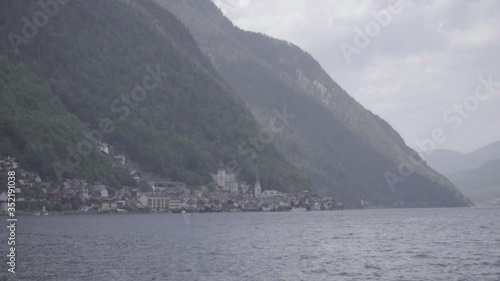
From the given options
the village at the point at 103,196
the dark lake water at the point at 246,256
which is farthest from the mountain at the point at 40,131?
the dark lake water at the point at 246,256

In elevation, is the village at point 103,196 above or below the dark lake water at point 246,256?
above

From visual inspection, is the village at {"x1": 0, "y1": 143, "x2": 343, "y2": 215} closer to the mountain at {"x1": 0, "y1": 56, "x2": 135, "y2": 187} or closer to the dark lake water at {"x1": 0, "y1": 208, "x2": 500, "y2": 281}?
the mountain at {"x1": 0, "y1": 56, "x2": 135, "y2": 187}

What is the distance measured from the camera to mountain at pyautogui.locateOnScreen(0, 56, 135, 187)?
152 meters

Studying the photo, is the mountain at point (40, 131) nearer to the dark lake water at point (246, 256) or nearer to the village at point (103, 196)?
the village at point (103, 196)

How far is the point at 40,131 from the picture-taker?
163375mm

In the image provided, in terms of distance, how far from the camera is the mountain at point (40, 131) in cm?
15162

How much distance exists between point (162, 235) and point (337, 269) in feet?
127

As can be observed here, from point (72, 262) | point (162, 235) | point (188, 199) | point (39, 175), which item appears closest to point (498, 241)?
point (162, 235)

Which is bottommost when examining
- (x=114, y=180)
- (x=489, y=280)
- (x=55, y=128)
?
(x=489, y=280)

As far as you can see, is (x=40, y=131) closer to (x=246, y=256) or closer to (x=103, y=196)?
(x=103, y=196)

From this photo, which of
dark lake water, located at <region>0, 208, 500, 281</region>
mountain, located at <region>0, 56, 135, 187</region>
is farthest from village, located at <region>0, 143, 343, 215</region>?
dark lake water, located at <region>0, 208, 500, 281</region>

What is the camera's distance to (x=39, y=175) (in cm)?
15050

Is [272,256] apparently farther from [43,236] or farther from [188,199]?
[188,199]

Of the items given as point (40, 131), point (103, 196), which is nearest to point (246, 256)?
point (103, 196)
